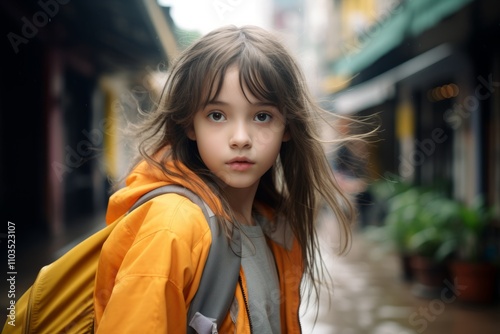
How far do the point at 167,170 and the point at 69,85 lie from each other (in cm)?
863

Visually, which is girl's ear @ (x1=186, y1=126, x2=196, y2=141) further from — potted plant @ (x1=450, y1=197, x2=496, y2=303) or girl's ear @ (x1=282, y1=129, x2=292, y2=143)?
potted plant @ (x1=450, y1=197, x2=496, y2=303)

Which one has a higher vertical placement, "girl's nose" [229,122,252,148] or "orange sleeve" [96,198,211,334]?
"girl's nose" [229,122,252,148]

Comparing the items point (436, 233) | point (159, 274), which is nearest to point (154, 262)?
point (159, 274)

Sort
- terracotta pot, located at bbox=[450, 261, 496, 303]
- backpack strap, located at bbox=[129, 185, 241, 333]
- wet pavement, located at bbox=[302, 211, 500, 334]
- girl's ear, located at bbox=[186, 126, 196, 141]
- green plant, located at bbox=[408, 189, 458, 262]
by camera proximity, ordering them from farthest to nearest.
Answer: green plant, located at bbox=[408, 189, 458, 262] → terracotta pot, located at bbox=[450, 261, 496, 303] → wet pavement, located at bbox=[302, 211, 500, 334] → girl's ear, located at bbox=[186, 126, 196, 141] → backpack strap, located at bbox=[129, 185, 241, 333]

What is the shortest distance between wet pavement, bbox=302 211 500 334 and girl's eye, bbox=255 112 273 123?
2426 millimetres

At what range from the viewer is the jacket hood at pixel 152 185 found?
1350 mm

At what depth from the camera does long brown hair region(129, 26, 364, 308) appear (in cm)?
142

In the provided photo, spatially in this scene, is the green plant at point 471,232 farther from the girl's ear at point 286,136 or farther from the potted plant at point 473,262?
the girl's ear at point 286,136

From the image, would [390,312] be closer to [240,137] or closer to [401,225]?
[401,225]

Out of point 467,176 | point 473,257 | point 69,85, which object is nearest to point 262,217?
point 473,257

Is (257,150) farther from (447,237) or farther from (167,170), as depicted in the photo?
(447,237)

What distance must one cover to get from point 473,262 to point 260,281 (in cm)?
447

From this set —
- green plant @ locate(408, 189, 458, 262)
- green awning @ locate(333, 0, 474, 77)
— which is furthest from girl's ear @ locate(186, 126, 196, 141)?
green plant @ locate(408, 189, 458, 262)

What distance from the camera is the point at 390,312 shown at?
17.4ft
